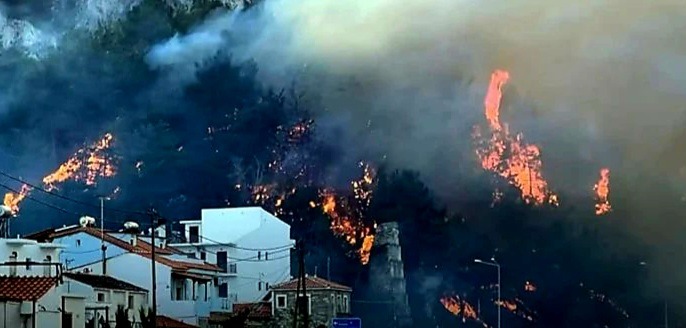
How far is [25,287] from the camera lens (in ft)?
172

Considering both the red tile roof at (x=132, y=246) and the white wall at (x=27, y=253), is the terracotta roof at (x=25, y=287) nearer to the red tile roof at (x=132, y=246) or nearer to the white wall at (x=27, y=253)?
the white wall at (x=27, y=253)

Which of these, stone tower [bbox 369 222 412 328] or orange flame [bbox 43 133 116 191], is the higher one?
orange flame [bbox 43 133 116 191]

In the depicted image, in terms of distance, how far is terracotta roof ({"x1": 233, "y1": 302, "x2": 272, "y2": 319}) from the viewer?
8381 cm

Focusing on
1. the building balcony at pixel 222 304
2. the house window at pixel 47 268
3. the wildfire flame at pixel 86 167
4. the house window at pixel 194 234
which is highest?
the wildfire flame at pixel 86 167

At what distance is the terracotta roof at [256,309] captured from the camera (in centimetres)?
8381

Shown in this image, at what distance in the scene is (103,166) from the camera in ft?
448

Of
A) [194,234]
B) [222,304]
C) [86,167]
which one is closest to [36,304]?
[222,304]

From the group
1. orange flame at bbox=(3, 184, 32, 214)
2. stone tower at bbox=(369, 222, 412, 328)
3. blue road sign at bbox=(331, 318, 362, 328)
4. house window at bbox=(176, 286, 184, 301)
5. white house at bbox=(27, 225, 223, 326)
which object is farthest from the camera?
orange flame at bbox=(3, 184, 32, 214)

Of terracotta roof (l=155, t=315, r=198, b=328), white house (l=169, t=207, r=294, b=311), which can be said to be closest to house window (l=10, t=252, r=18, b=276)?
terracotta roof (l=155, t=315, r=198, b=328)

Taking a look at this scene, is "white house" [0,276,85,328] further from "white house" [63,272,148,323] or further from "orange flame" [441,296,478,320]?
"orange flame" [441,296,478,320]

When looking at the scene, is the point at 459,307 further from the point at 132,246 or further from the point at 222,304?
the point at 132,246

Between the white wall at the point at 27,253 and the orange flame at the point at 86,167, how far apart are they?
63845mm

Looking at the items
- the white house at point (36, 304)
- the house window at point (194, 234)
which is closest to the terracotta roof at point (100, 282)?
the white house at point (36, 304)

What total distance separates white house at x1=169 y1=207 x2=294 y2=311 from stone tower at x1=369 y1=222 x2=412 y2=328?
432 inches
